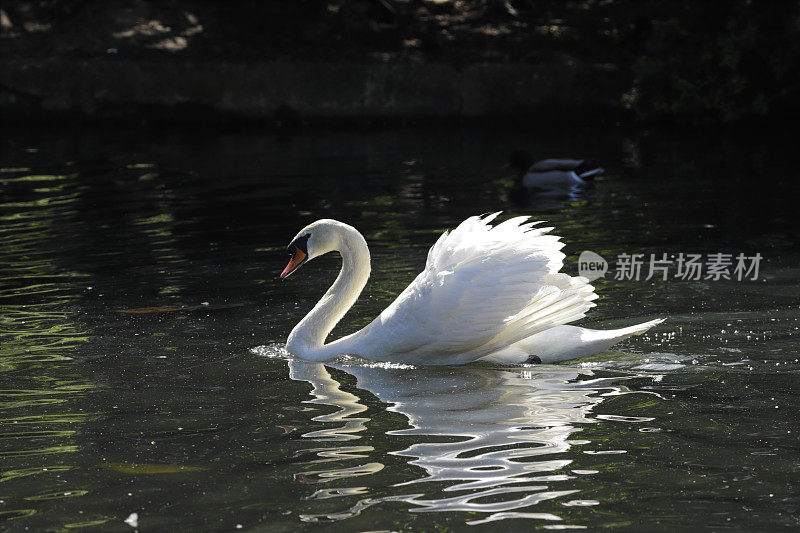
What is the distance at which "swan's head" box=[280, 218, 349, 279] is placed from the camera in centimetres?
718

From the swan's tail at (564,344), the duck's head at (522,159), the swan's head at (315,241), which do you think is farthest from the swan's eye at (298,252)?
the duck's head at (522,159)

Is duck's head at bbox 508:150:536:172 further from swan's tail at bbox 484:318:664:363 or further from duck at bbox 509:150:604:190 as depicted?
swan's tail at bbox 484:318:664:363

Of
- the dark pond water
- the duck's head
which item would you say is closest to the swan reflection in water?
the dark pond water

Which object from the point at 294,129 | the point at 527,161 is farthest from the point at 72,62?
the point at 527,161

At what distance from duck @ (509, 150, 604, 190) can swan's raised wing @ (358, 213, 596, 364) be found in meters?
7.69

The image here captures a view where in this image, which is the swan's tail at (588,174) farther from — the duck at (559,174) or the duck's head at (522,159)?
the duck's head at (522,159)

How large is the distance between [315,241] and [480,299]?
1.38 meters

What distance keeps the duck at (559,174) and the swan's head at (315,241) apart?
291 inches

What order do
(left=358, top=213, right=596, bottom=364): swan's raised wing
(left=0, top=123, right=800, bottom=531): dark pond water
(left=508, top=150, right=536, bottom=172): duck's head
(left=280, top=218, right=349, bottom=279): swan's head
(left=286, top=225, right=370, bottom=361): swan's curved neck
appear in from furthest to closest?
(left=508, top=150, right=536, bottom=172): duck's head
(left=280, top=218, right=349, bottom=279): swan's head
(left=286, top=225, right=370, bottom=361): swan's curved neck
(left=358, top=213, right=596, bottom=364): swan's raised wing
(left=0, top=123, right=800, bottom=531): dark pond water

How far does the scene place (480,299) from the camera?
20.9ft

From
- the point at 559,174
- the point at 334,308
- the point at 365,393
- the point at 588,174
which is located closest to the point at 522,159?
the point at 559,174

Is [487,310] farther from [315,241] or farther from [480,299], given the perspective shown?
[315,241]

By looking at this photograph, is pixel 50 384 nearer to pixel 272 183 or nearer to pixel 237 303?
pixel 237 303

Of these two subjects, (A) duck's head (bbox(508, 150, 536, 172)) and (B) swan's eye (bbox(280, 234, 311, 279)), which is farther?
(A) duck's head (bbox(508, 150, 536, 172))
